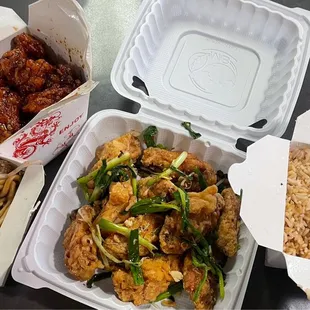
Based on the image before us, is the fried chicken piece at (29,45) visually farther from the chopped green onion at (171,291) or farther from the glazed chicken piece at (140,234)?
the chopped green onion at (171,291)

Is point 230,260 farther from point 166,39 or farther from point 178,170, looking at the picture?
point 166,39

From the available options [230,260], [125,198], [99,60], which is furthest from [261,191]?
[99,60]

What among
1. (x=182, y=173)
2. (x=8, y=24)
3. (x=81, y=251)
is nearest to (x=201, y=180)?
(x=182, y=173)

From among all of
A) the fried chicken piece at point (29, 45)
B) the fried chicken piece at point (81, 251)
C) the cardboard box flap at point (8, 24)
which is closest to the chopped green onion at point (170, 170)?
the fried chicken piece at point (81, 251)

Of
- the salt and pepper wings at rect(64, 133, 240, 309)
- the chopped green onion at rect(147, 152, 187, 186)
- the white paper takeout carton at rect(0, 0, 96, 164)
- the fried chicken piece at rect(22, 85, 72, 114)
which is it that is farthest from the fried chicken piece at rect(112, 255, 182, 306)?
the fried chicken piece at rect(22, 85, 72, 114)

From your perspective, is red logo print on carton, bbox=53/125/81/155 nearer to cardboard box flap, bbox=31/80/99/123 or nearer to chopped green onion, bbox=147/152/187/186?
cardboard box flap, bbox=31/80/99/123

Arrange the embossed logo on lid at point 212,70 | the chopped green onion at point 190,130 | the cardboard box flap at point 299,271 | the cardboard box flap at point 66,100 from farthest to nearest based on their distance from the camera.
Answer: the embossed logo on lid at point 212,70
the chopped green onion at point 190,130
the cardboard box flap at point 66,100
the cardboard box flap at point 299,271
